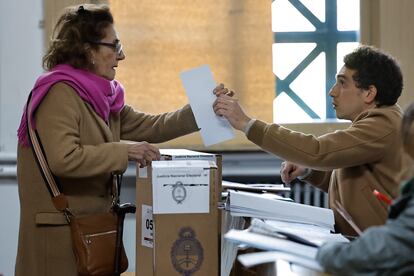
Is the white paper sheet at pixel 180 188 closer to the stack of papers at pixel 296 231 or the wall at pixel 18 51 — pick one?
the stack of papers at pixel 296 231

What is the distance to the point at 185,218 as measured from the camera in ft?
6.13

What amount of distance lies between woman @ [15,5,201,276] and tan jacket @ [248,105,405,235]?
42 centimetres

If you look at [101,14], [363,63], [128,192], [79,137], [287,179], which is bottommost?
[128,192]

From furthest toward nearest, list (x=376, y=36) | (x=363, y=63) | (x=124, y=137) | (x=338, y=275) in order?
1. (x=376, y=36)
2. (x=124, y=137)
3. (x=363, y=63)
4. (x=338, y=275)

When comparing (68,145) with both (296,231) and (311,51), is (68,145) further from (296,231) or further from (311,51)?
(311,51)

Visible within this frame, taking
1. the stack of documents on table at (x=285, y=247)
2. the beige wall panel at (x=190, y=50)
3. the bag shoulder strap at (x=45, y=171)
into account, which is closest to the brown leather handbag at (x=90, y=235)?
the bag shoulder strap at (x=45, y=171)

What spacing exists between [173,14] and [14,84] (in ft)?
2.97

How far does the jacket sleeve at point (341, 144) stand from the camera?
1.97 m

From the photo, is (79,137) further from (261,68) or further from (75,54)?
(261,68)

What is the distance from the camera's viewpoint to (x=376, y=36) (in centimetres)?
349

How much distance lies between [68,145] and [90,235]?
305 mm

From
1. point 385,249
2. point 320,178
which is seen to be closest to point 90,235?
point 320,178

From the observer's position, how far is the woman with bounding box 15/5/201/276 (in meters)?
2.08

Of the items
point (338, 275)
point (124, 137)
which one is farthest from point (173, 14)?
point (338, 275)
